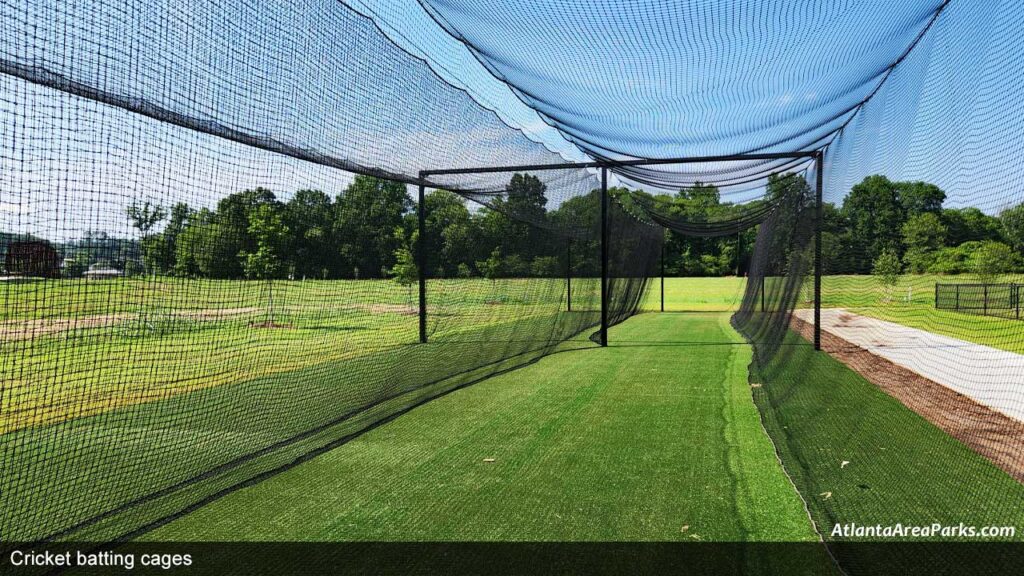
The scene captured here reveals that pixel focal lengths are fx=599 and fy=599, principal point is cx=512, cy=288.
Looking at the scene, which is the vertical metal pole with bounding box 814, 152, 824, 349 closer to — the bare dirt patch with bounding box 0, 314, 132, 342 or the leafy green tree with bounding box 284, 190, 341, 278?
the leafy green tree with bounding box 284, 190, 341, 278

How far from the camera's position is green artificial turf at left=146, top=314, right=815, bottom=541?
89.1 inches

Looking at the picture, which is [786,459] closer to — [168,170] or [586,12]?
[586,12]

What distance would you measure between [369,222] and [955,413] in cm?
413

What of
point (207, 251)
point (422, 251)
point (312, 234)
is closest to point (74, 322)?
point (207, 251)

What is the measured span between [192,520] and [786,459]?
8.89ft

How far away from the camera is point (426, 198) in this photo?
6.44 metres

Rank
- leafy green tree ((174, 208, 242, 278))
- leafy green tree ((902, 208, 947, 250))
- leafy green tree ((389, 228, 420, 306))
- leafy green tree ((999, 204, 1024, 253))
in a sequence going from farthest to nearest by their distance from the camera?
leafy green tree ((389, 228, 420, 306)), leafy green tree ((902, 208, 947, 250)), leafy green tree ((174, 208, 242, 278)), leafy green tree ((999, 204, 1024, 253))

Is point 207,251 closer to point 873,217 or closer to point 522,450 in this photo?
point 522,450

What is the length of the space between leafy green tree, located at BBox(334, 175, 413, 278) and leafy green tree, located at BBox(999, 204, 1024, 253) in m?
3.53

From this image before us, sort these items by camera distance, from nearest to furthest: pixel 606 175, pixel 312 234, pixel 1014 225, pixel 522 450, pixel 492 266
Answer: pixel 1014 225 → pixel 522 450 → pixel 312 234 → pixel 492 266 → pixel 606 175

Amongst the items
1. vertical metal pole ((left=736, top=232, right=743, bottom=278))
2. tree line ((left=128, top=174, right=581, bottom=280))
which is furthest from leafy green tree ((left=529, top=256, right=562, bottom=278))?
vertical metal pole ((left=736, top=232, right=743, bottom=278))

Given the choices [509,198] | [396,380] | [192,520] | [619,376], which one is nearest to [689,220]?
[509,198]

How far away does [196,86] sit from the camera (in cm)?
257

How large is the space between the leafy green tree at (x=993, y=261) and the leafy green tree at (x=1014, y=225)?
115 mm
